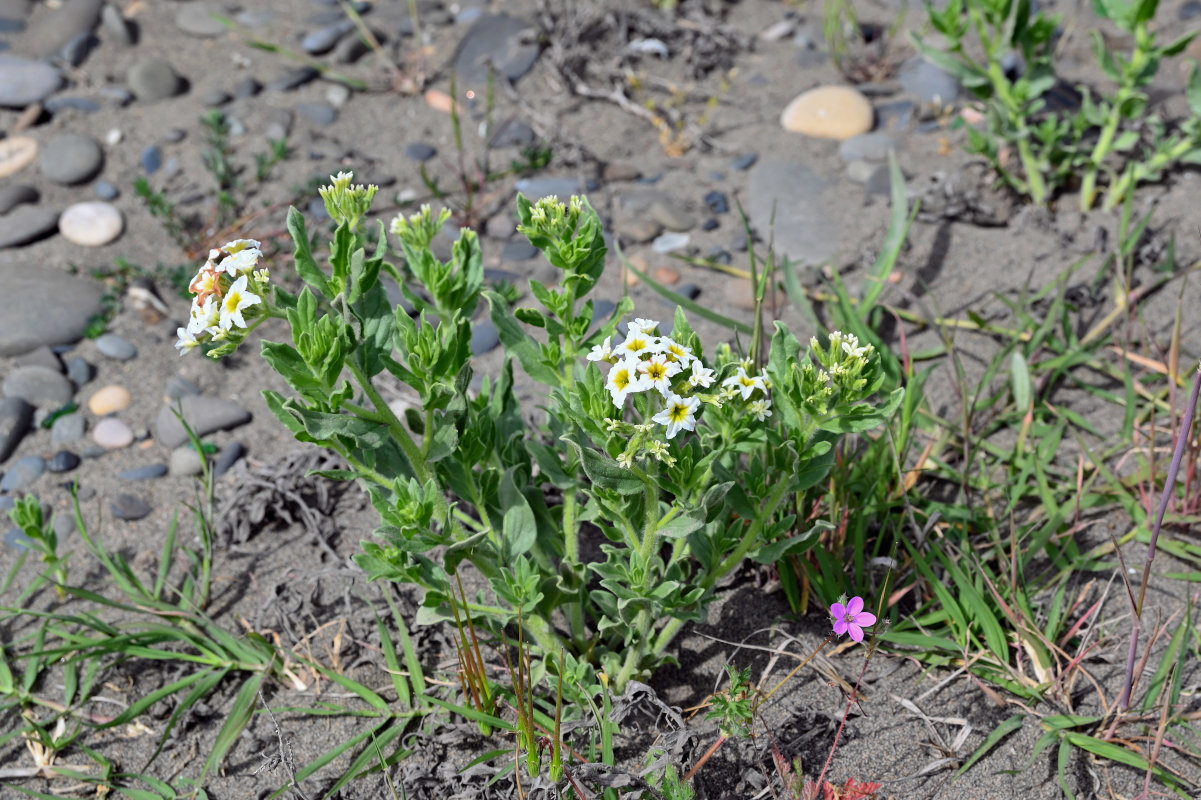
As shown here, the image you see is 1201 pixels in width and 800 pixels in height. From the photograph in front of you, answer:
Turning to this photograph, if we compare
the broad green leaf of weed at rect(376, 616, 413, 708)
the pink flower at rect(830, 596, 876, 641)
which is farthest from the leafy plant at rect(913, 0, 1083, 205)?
the broad green leaf of weed at rect(376, 616, 413, 708)

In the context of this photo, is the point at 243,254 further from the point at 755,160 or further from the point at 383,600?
the point at 755,160

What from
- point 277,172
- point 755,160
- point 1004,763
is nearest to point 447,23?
point 277,172

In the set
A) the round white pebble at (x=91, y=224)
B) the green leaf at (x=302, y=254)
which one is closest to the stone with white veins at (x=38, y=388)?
the round white pebble at (x=91, y=224)

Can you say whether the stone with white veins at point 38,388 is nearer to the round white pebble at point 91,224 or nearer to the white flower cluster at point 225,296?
the round white pebble at point 91,224

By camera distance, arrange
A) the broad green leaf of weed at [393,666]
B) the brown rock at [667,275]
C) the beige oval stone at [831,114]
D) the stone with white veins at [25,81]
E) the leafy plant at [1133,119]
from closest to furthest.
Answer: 1. the broad green leaf of weed at [393,666]
2. the leafy plant at [1133,119]
3. the brown rock at [667,275]
4. the beige oval stone at [831,114]
5. the stone with white veins at [25,81]

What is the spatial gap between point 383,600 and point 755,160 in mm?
2771

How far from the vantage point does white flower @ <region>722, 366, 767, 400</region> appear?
2.08 metres

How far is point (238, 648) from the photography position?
2834 mm

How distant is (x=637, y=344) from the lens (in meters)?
1.99

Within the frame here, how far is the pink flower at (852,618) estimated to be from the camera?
7.04 ft

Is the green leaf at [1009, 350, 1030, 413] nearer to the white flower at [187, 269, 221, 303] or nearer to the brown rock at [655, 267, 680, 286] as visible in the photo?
the brown rock at [655, 267, 680, 286]

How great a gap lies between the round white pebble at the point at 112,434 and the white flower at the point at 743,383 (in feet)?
8.38

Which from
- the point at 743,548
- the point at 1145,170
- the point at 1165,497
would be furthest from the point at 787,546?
the point at 1145,170

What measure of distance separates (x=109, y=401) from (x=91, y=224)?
3.45 ft
